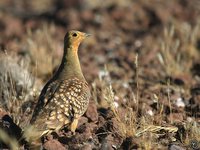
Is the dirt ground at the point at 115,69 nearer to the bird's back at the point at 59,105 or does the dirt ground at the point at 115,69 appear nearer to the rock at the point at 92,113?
the rock at the point at 92,113

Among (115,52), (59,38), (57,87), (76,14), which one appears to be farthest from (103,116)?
(76,14)

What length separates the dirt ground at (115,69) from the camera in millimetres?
5742

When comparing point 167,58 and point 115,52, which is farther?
point 115,52

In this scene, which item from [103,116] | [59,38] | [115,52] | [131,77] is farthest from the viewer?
[59,38]

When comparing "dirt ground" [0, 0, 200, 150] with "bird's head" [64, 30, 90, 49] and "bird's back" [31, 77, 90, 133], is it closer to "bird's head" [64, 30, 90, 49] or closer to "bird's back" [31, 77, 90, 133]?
"bird's back" [31, 77, 90, 133]

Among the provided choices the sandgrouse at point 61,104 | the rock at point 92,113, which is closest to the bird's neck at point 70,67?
the sandgrouse at point 61,104

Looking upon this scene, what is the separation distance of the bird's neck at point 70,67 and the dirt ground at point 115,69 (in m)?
0.32

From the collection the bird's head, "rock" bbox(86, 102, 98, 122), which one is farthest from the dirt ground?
the bird's head

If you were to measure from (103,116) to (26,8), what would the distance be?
9313 millimetres

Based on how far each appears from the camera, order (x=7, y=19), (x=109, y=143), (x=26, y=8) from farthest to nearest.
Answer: (x=26, y=8), (x=7, y=19), (x=109, y=143)

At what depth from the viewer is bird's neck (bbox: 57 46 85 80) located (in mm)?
6258

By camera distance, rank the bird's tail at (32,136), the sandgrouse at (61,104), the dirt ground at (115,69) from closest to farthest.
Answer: the bird's tail at (32,136) → the sandgrouse at (61,104) → the dirt ground at (115,69)

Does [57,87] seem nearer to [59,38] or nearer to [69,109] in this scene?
[69,109]

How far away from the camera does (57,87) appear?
584cm
